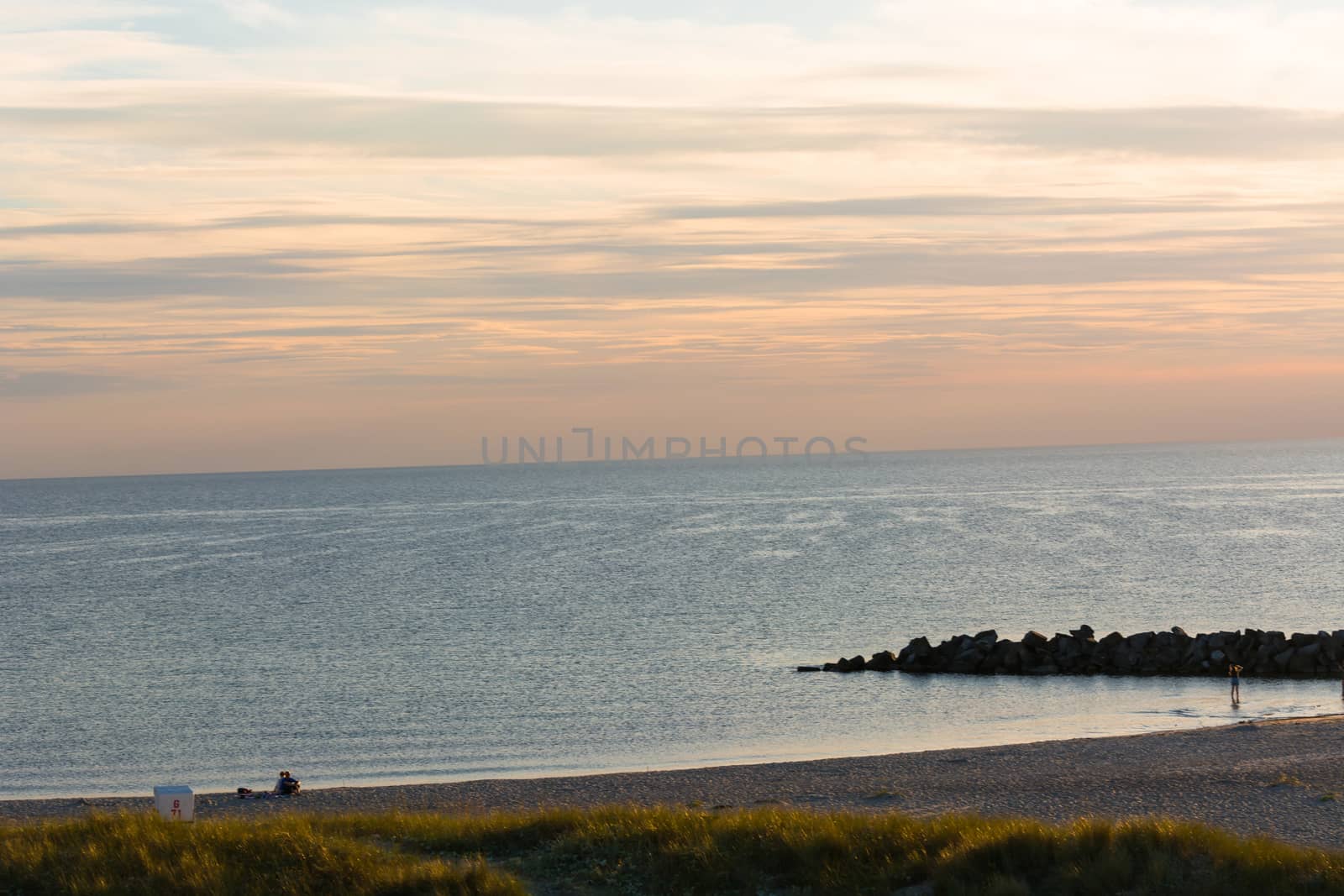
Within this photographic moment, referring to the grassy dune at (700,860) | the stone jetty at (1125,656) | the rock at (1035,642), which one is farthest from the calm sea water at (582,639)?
the grassy dune at (700,860)

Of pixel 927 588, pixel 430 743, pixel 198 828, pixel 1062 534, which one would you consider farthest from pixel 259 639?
pixel 1062 534

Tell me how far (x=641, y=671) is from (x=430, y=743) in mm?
13082

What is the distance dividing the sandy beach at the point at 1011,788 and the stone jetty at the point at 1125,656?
12214mm

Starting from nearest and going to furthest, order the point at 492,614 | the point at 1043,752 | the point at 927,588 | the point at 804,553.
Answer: the point at 1043,752 → the point at 492,614 → the point at 927,588 → the point at 804,553

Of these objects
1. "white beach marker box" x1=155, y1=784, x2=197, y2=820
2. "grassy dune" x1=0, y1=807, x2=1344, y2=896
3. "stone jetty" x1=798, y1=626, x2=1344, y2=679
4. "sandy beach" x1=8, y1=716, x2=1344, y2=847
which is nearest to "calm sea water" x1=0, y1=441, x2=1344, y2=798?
"stone jetty" x1=798, y1=626, x2=1344, y2=679

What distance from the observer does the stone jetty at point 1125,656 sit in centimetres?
4512

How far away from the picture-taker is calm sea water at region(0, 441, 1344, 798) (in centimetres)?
3631

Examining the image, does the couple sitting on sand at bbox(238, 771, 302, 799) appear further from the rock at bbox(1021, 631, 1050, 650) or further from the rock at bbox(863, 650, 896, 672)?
the rock at bbox(1021, 631, 1050, 650)

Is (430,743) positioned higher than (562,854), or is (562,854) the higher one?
(562,854)

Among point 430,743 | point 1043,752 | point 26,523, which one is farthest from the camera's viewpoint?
point 26,523

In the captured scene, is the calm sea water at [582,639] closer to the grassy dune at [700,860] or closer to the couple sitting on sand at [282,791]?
the couple sitting on sand at [282,791]

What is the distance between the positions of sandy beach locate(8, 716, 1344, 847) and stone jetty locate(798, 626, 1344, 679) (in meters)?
12.2

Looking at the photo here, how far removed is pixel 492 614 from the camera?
66438 millimetres

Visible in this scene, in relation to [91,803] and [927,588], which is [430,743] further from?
[927,588]
